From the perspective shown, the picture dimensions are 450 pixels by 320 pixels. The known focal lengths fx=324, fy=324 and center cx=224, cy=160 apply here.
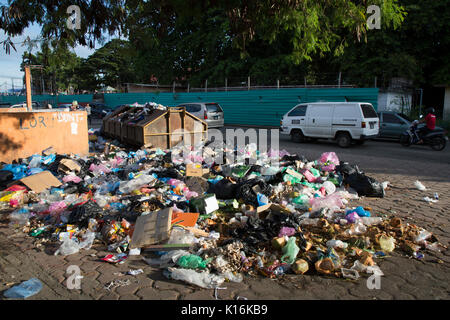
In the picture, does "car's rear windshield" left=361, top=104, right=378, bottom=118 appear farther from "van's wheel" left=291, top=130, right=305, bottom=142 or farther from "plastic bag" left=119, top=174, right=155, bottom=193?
"plastic bag" left=119, top=174, right=155, bottom=193

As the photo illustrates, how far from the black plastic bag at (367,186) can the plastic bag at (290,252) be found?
2879mm

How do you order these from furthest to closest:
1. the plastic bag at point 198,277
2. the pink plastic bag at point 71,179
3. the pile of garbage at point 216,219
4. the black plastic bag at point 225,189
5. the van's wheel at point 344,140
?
the van's wheel at point 344,140
the pink plastic bag at point 71,179
the black plastic bag at point 225,189
the pile of garbage at point 216,219
the plastic bag at point 198,277

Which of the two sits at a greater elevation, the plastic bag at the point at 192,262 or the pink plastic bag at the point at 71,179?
the pink plastic bag at the point at 71,179

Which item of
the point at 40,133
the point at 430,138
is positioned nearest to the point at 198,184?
the point at 40,133

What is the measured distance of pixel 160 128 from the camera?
9.76m

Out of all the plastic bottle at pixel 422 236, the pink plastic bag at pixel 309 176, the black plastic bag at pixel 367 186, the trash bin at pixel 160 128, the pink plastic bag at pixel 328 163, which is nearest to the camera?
the plastic bottle at pixel 422 236

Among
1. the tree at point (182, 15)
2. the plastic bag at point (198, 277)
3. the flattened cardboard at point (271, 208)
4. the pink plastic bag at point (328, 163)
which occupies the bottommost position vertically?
the plastic bag at point (198, 277)

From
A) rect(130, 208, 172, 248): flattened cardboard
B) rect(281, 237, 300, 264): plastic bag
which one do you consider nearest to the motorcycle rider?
rect(281, 237, 300, 264): plastic bag

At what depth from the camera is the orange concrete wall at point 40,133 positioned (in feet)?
25.8

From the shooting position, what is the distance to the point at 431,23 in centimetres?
1598

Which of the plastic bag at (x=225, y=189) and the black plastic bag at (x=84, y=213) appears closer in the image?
the black plastic bag at (x=84, y=213)

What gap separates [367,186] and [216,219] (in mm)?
2918

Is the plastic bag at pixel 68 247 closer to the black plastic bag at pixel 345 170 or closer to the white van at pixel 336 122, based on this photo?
the black plastic bag at pixel 345 170

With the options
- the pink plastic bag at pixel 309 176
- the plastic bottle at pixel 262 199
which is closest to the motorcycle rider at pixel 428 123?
the pink plastic bag at pixel 309 176
